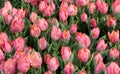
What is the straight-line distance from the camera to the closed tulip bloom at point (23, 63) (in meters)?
1.60

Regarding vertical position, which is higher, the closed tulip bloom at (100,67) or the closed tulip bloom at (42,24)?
the closed tulip bloom at (42,24)

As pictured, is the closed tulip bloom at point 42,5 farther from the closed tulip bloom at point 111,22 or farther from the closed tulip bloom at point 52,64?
the closed tulip bloom at point 52,64

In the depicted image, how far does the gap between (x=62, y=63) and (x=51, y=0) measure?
708 mm

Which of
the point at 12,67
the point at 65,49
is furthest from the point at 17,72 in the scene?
the point at 65,49

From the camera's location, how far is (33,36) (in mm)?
2006

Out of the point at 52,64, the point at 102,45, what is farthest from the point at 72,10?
the point at 52,64

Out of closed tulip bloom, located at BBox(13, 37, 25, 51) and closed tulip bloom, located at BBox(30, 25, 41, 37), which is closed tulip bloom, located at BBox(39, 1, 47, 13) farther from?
closed tulip bloom, located at BBox(13, 37, 25, 51)

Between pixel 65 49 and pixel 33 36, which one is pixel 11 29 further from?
pixel 65 49

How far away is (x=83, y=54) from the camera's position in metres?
1.74

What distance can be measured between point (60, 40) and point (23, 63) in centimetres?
44

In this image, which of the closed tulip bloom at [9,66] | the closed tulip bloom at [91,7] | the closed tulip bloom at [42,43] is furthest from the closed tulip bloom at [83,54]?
Answer: the closed tulip bloom at [91,7]

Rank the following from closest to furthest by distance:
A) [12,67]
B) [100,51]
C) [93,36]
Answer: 1. [12,67]
2. [100,51]
3. [93,36]

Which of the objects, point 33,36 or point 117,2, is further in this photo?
point 117,2

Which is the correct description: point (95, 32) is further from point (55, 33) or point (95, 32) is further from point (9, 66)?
point (9, 66)
